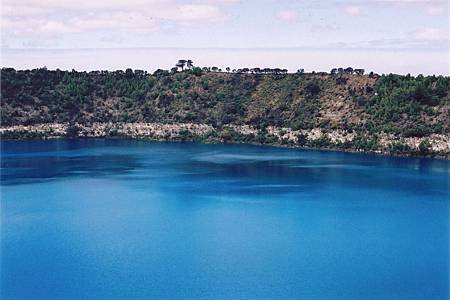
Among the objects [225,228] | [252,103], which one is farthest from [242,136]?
[225,228]

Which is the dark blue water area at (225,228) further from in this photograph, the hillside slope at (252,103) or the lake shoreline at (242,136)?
the hillside slope at (252,103)

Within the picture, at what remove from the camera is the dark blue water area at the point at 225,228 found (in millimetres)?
33156

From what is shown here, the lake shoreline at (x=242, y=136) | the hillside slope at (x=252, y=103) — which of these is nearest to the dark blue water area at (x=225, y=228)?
the lake shoreline at (x=242, y=136)

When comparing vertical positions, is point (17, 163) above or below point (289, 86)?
below

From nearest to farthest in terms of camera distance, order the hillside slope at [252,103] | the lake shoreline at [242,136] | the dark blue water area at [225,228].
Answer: the dark blue water area at [225,228] < the lake shoreline at [242,136] < the hillside slope at [252,103]

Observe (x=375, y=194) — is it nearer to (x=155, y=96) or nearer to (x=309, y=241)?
(x=309, y=241)

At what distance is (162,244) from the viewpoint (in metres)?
41.0

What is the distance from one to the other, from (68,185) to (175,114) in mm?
46860

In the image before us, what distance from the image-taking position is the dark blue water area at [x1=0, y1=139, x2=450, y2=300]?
33156 millimetres

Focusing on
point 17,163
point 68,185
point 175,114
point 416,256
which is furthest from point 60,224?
point 175,114

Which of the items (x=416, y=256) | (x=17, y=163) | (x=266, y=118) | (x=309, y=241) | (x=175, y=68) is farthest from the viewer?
(x=175, y=68)

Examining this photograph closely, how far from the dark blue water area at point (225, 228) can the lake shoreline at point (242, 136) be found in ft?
13.3

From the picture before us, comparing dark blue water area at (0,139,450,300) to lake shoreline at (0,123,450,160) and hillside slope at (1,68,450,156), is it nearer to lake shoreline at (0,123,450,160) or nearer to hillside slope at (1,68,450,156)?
lake shoreline at (0,123,450,160)

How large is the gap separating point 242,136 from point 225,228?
185 feet
